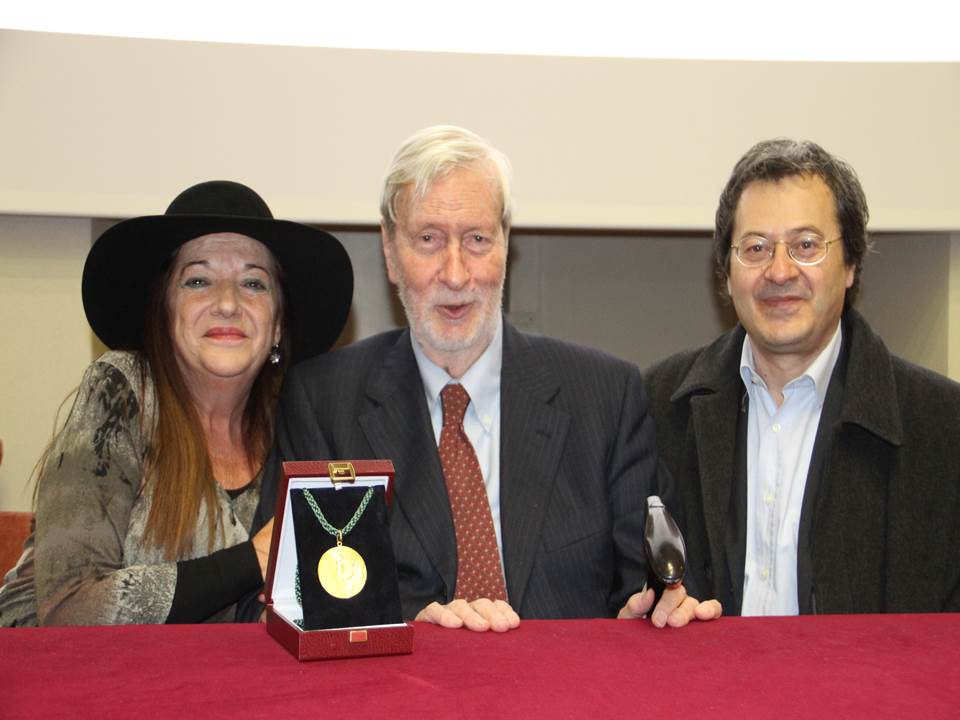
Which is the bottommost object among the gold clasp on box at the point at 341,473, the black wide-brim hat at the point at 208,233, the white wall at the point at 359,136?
the gold clasp on box at the point at 341,473

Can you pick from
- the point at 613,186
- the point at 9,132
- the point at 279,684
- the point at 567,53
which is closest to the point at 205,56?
the point at 9,132

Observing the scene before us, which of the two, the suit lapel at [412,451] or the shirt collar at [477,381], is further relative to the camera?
the shirt collar at [477,381]

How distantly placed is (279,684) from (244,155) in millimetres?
2346

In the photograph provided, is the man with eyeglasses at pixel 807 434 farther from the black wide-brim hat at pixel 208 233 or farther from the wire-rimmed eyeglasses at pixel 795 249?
the black wide-brim hat at pixel 208 233

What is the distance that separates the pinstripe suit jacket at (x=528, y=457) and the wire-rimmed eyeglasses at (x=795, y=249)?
1.44 ft

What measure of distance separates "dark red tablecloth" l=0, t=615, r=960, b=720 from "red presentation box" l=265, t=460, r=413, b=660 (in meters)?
0.02

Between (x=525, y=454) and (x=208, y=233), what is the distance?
92cm

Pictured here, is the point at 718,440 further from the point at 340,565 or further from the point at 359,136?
the point at 359,136

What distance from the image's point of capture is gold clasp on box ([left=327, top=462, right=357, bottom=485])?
63.6 inches

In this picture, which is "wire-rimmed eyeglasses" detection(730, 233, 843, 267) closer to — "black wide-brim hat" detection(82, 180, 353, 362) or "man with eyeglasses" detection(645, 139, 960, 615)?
"man with eyeglasses" detection(645, 139, 960, 615)

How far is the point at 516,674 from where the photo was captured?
1463mm

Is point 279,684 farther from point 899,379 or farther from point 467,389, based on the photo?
point 899,379

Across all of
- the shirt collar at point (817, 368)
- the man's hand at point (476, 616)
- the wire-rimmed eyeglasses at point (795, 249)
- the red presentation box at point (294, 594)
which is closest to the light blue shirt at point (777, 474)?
the shirt collar at point (817, 368)

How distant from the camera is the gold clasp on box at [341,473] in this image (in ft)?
5.30
